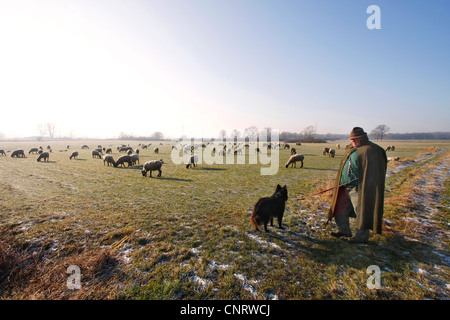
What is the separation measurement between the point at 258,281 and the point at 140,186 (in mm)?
9741

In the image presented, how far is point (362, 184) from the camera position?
13.4ft

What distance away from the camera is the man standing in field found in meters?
4.00

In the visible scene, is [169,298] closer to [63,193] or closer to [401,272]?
[401,272]

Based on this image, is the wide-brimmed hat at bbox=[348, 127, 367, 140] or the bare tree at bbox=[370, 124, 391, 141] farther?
the bare tree at bbox=[370, 124, 391, 141]

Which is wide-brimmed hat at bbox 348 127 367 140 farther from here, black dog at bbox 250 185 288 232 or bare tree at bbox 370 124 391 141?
bare tree at bbox 370 124 391 141

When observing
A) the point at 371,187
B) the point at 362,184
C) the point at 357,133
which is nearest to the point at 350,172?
the point at 362,184

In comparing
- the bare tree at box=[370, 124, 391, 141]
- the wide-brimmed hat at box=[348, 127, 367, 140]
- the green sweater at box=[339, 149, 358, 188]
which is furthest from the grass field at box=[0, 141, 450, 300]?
the bare tree at box=[370, 124, 391, 141]

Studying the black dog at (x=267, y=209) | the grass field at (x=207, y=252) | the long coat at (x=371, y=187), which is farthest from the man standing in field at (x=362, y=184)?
the black dog at (x=267, y=209)

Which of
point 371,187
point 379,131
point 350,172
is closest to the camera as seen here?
point 371,187

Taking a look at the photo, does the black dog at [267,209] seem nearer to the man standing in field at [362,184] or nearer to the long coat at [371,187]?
the man standing in field at [362,184]

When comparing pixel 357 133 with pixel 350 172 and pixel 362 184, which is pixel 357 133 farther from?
pixel 362 184

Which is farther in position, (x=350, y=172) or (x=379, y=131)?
(x=379, y=131)

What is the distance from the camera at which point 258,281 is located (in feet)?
10.7

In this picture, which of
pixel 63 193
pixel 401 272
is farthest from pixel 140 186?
pixel 401 272
